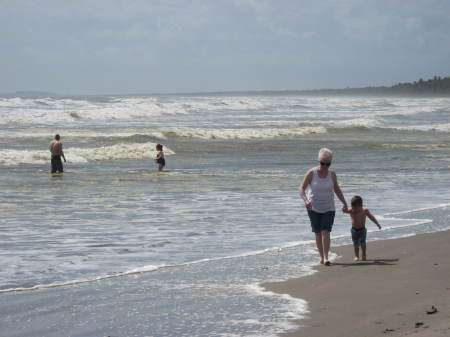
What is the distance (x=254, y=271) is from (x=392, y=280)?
1585 mm

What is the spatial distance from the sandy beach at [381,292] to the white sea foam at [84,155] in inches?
745

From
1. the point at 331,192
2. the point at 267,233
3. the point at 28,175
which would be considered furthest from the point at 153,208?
the point at 28,175

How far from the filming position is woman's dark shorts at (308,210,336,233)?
924 centimetres

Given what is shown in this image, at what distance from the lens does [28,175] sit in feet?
74.0

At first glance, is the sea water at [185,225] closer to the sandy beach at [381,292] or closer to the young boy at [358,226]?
the sandy beach at [381,292]

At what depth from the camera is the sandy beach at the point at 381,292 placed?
608cm

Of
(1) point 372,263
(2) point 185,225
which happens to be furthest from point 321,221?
(2) point 185,225

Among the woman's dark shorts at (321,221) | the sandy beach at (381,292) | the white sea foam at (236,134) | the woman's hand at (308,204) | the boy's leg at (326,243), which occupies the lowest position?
the white sea foam at (236,134)

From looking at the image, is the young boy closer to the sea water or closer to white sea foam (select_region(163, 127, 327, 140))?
the sea water

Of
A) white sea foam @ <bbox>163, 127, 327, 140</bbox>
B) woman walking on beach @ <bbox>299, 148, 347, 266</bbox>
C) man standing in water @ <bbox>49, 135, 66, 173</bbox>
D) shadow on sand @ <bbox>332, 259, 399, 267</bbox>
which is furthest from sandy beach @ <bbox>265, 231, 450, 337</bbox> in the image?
white sea foam @ <bbox>163, 127, 327, 140</bbox>

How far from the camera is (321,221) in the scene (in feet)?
30.5

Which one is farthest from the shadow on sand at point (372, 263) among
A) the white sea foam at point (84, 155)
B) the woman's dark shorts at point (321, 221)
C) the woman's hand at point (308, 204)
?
the white sea foam at point (84, 155)

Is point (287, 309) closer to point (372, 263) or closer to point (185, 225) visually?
point (372, 263)

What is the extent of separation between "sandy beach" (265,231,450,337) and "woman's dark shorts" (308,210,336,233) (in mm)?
400
